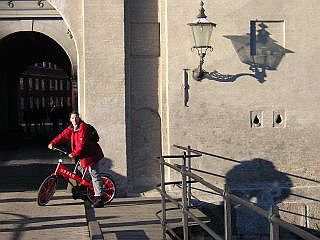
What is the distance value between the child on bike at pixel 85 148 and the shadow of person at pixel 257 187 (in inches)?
119

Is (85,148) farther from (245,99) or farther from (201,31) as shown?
(245,99)

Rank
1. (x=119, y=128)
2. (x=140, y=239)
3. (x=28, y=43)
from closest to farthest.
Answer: (x=140, y=239)
(x=119, y=128)
(x=28, y=43)

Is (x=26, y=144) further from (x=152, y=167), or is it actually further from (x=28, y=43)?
(x=152, y=167)

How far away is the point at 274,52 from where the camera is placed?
42.6ft

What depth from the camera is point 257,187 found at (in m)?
12.9

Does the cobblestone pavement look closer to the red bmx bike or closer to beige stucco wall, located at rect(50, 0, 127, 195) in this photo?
the red bmx bike

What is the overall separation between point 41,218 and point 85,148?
1.33m

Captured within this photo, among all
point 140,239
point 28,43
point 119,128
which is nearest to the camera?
point 140,239

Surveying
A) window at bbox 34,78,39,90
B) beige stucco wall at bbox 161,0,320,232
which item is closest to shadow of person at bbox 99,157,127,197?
beige stucco wall at bbox 161,0,320,232

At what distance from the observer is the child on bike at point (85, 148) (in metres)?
10.6

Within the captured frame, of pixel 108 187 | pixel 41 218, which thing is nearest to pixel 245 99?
pixel 108 187

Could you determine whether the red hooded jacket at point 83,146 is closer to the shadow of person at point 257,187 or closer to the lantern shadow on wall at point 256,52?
the lantern shadow on wall at point 256,52

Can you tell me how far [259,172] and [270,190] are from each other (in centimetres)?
42

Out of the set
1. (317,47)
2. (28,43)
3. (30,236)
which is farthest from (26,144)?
(30,236)
